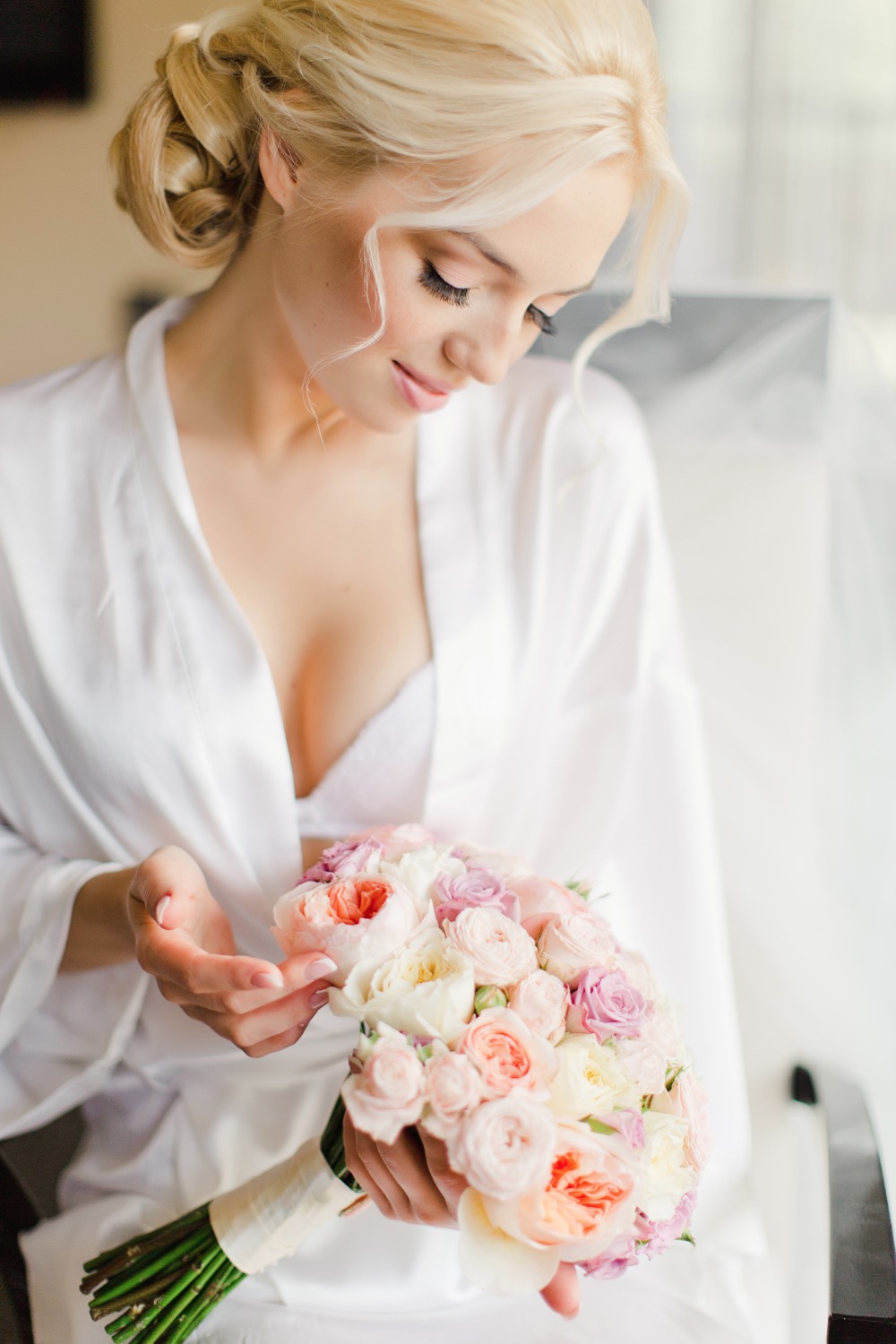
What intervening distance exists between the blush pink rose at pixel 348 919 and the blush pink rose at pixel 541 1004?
0.32ft

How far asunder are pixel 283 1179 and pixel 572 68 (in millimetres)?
979

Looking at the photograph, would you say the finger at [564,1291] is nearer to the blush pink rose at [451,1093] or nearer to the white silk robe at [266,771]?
the blush pink rose at [451,1093]

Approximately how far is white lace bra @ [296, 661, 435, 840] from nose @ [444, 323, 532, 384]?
12.7 inches

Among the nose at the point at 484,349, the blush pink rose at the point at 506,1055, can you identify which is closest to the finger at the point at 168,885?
the blush pink rose at the point at 506,1055

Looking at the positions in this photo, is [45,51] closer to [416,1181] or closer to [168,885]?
[168,885]

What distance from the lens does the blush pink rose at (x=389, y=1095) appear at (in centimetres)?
76

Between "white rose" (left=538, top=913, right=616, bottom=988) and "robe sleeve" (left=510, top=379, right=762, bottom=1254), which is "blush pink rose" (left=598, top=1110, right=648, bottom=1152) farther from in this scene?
"robe sleeve" (left=510, top=379, right=762, bottom=1254)

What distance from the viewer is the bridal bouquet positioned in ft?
2.50

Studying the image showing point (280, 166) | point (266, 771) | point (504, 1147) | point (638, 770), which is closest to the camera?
point (504, 1147)

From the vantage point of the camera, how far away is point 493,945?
85 cm

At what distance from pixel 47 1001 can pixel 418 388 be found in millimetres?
780

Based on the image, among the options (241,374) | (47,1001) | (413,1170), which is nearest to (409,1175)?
(413,1170)

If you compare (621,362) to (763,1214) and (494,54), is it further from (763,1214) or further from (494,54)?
(763,1214)

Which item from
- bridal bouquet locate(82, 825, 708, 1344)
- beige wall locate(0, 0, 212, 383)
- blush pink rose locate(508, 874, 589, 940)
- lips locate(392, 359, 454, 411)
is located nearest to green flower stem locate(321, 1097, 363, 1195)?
bridal bouquet locate(82, 825, 708, 1344)
